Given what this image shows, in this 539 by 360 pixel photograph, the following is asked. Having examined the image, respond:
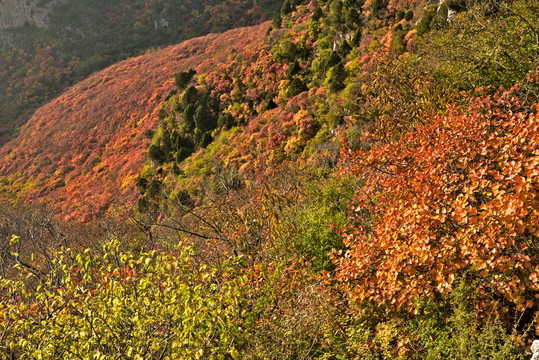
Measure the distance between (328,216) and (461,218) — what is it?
419 centimetres

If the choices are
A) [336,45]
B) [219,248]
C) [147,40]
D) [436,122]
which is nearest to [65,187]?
[336,45]

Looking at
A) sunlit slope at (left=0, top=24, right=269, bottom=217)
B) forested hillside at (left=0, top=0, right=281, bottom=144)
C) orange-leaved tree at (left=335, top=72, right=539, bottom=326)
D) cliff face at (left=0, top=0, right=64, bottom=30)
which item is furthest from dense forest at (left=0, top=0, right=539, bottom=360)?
cliff face at (left=0, top=0, right=64, bottom=30)

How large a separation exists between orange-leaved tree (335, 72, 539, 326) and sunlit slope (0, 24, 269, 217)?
24498 mm

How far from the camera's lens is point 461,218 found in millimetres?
3650

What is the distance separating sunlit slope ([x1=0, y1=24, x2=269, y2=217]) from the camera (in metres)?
30.9

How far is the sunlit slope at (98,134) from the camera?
101 feet

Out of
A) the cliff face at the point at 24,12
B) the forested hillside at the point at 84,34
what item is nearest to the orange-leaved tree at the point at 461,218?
the forested hillside at the point at 84,34

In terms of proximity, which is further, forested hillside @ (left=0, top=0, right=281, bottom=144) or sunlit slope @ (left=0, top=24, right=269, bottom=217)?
forested hillside @ (left=0, top=0, right=281, bottom=144)

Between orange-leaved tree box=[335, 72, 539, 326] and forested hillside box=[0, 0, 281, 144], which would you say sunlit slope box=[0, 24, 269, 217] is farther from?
orange-leaved tree box=[335, 72, 539, 326]

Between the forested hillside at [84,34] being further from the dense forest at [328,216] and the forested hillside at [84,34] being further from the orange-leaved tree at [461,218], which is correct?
the orange-leaved tree at [461,218]

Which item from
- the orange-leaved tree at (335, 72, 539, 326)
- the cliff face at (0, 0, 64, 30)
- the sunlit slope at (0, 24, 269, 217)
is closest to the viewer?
the orange-leaved tree at (335, 72, 539, 326)

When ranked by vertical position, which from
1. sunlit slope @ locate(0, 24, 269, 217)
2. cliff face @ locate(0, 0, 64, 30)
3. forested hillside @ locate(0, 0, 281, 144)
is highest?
cliff face @ locate(0, 0, 64, 30)

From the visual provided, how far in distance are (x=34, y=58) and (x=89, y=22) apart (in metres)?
14.0

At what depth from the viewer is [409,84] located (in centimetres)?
771
